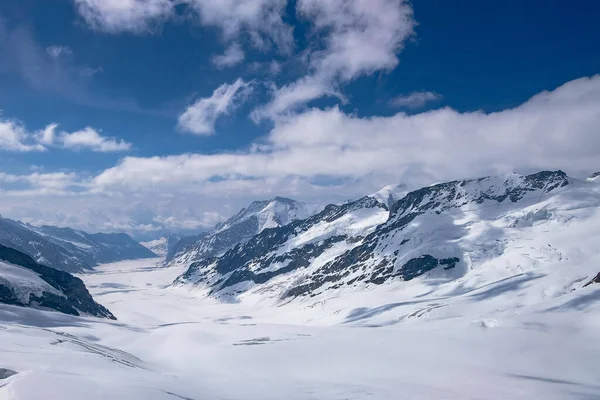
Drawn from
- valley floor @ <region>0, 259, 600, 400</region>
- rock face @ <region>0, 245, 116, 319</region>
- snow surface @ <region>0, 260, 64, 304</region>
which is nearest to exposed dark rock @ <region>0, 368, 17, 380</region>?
valley floor @ <region>0, 259, 600, 400</region>

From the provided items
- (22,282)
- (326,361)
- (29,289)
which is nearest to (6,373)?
(326,361)

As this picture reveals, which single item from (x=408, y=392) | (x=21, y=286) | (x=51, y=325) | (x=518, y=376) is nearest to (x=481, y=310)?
(x=518, y=376)

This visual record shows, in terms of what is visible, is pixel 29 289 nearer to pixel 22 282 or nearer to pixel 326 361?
pixel 22 282

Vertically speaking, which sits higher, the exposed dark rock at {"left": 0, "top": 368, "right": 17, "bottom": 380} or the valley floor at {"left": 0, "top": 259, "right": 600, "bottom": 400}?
the exposed dark rock at {"left": 0, "top": 368, "right": 17, "bottom": 380}

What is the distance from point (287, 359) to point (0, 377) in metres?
38.8

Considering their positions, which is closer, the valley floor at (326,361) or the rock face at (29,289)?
the valley floor at (326,361)

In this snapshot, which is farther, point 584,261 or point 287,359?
point 584,261

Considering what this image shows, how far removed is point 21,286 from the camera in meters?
162

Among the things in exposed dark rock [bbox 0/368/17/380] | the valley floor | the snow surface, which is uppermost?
the snow surface

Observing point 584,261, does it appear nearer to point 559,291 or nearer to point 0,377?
point 559,291

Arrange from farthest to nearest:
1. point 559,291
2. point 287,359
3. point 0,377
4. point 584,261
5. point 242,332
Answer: point 584,261, point 559,291, point 242,332, point 287,359, point 0,377

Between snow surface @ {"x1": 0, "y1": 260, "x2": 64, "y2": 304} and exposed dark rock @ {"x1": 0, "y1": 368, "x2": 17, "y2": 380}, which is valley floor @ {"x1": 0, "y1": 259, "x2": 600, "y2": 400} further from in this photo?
snow surface @ {"x1": 0, "y1": 260, "x2": 64, "y2": 304}

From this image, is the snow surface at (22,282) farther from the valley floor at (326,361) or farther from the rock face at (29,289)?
the valley floor at (326,361)

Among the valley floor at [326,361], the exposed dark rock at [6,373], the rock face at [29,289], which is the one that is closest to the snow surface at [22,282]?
the rock face at [29,289]
